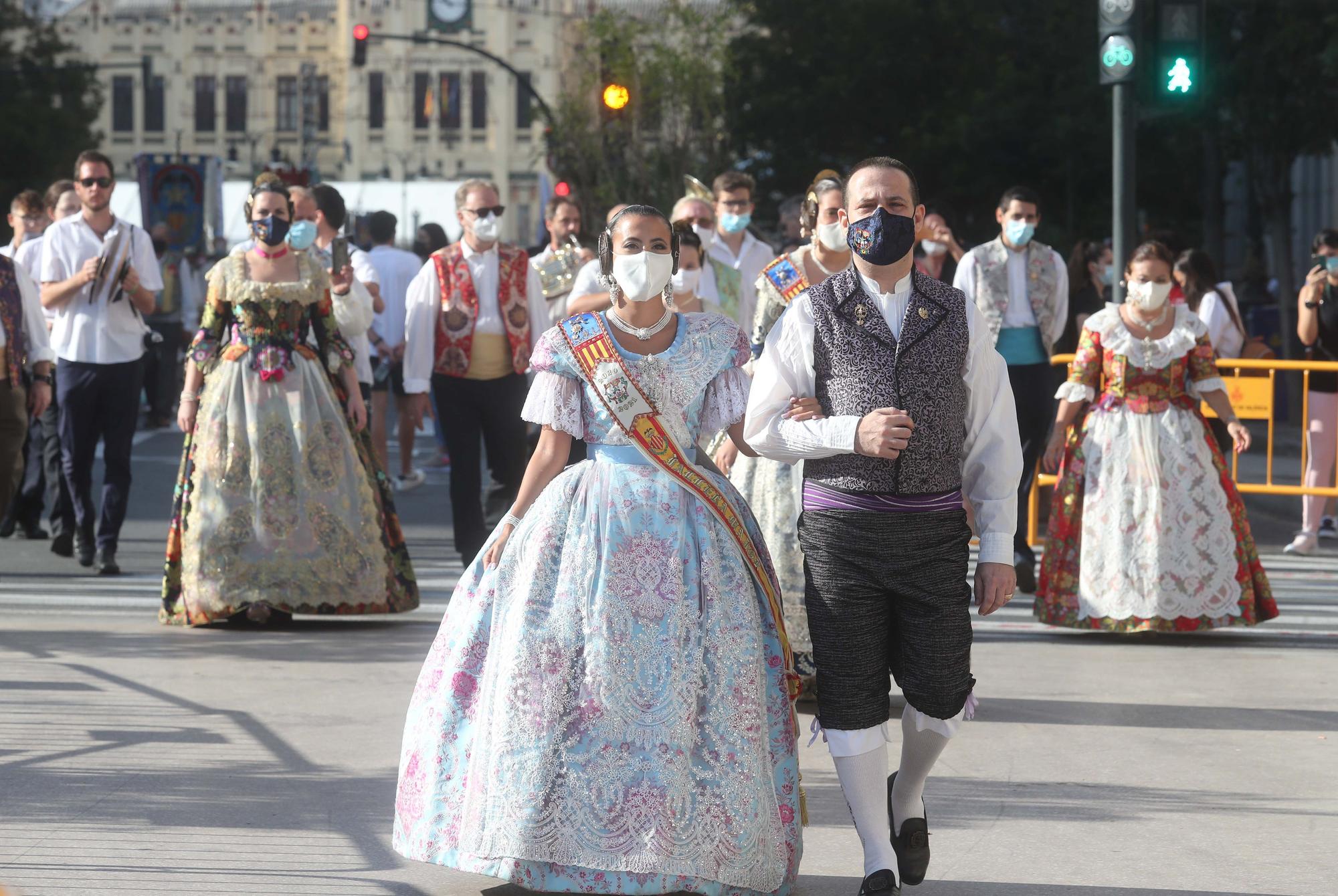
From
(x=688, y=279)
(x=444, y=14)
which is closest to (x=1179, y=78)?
(x=688, y=279)

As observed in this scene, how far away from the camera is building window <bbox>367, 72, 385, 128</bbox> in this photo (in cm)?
8325

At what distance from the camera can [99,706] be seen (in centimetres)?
723

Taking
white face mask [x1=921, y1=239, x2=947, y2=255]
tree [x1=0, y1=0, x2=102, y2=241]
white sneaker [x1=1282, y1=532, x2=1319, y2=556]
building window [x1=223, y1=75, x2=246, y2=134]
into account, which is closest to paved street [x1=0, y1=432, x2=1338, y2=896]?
white sneaker [x1=1282, y1=532, x2=1319, y2=556]

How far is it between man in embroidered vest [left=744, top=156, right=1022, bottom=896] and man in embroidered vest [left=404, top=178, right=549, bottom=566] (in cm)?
521

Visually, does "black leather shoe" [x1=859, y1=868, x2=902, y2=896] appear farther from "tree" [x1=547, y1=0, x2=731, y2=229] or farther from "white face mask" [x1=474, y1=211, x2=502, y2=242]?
"tree" [x1=547, y1=0, x2=731, y2=229]

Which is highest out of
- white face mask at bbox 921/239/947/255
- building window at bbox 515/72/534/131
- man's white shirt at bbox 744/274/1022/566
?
building window at bbox 515/72/534/131

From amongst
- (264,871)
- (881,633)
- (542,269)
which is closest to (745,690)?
(881,633)

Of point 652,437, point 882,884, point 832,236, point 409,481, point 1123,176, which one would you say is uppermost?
point 1123,176

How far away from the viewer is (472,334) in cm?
1016

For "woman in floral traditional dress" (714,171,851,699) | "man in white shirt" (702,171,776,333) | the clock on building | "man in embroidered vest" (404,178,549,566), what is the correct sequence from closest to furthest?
"woman in floral traditional dress" (714,171,851,699) → "man in white shirt" (702,171,776,333) → "man in embroidered vest" (404,178,549,566) → the clock on building

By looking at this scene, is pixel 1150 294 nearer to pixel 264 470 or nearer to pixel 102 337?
pixel 264 470

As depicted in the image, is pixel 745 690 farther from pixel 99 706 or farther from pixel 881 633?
pixel 99 706

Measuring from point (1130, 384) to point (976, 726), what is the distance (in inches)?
97.1

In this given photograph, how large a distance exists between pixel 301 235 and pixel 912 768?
4.87m
